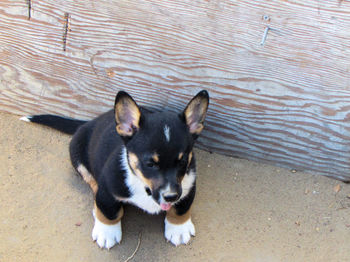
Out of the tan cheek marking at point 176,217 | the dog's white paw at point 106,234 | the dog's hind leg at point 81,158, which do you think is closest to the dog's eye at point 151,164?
the tan cheek marking at point 176,217

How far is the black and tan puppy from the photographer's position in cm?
259

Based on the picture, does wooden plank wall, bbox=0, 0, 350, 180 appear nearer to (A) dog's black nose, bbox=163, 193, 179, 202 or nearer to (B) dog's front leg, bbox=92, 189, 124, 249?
(B) dog's front leg, bbox=92, 189, 124, 249

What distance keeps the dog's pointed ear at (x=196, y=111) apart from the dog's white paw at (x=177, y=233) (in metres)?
0.83

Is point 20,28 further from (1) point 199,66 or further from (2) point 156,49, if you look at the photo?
(1) point 199,66

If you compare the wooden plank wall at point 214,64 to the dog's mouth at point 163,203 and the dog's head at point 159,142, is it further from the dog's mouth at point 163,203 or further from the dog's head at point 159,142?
the dog's mouth at point 163,203

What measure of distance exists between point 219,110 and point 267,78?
1.72 ft

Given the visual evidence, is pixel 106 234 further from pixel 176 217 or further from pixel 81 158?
pixel 81 158

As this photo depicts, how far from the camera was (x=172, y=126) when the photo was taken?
2.64 m

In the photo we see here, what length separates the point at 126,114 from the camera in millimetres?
2676

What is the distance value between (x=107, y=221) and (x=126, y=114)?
946 mm

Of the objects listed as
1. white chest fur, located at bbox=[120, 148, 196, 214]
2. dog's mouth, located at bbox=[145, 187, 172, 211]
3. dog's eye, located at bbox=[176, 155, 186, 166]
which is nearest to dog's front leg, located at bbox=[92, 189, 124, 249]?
white chest fur, located at bbox=[120, 148, 196, 214]

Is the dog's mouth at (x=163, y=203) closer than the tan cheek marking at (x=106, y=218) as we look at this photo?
Yes

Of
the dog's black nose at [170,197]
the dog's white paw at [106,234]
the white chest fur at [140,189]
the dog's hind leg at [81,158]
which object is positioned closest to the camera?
the dog's black nose at [170,197]

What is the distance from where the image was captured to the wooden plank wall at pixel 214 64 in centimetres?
313
